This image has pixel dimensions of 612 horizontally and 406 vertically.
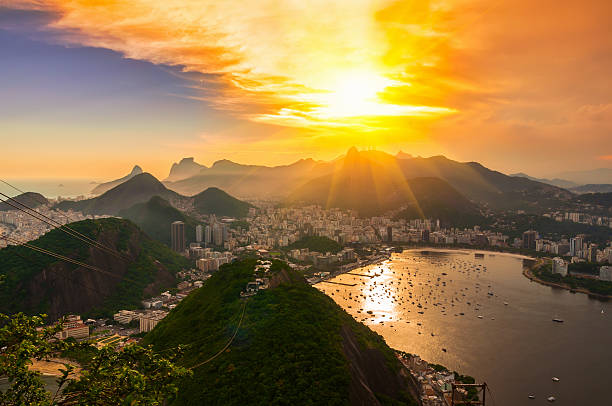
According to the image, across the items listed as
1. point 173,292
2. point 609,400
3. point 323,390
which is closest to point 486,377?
point 609,400

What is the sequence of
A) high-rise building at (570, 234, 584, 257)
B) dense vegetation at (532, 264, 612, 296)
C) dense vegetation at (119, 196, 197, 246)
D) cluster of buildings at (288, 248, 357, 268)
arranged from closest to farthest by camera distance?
1. dense vegetation at (532, 264, 612, 296)
2. cluster of buildings at (288, 248, 357, 268)
3. high-rise building at (570, 234, 584, 257)
4. dense vegetation at (119, 196, 197, 246)

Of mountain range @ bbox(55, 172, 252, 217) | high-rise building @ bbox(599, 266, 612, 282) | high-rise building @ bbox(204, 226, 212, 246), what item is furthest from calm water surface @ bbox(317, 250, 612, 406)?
mountain range @ bbox(55, 172, 252, 217)

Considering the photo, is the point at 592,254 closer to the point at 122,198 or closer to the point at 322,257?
the point at 322,257

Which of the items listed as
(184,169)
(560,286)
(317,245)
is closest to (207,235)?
(317,245)

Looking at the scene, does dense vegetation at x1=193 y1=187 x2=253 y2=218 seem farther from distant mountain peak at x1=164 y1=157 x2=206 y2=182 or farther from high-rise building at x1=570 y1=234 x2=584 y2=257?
distant mountain peak at x1=164 y1=157 x2=206 y2=182

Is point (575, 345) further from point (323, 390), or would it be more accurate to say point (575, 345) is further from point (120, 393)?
point (120, 393)

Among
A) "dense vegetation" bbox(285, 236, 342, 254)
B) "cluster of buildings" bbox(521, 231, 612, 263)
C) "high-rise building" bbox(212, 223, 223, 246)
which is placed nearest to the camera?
"cluster of buildings" bbox(521, 231, 612, 263)
